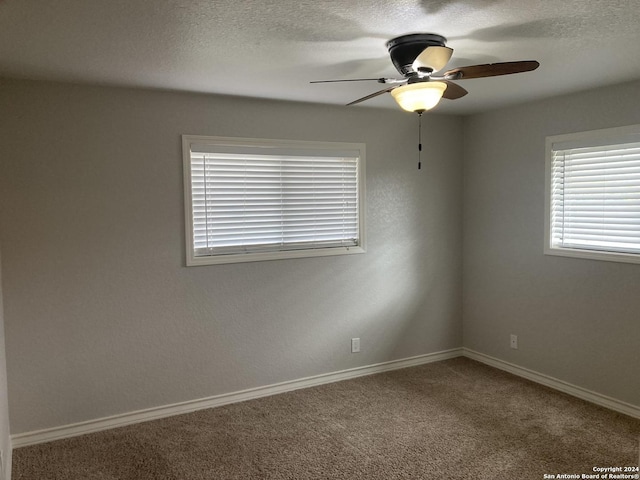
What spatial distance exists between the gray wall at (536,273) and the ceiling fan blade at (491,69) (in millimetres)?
1740

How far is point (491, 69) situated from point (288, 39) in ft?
3.12

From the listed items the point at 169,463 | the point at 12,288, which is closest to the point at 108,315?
the point at 12,288

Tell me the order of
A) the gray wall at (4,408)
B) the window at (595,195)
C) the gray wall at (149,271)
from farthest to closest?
the window at (595,195) < the gray wall at (149,271) < the gray wall at (4,408)

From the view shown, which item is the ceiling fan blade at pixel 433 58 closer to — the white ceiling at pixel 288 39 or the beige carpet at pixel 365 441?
the white ceiling at pixel 288 39

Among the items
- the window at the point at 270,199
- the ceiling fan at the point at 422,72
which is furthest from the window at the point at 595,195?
the ceiling fan at the point at 422,72

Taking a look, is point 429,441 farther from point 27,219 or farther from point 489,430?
point 27,219

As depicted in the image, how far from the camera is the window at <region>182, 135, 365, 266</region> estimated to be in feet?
11.9

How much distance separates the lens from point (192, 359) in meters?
3.65

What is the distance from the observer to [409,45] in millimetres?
2357

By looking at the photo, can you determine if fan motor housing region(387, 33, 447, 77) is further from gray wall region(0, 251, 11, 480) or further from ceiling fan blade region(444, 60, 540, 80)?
gray wall region(0, 251, 11, 480)

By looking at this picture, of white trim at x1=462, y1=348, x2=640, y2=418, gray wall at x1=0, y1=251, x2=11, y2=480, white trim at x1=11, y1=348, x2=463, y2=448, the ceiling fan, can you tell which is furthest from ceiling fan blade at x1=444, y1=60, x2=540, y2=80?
gray wall at x1=0, y1=251, x2=11, y2=480

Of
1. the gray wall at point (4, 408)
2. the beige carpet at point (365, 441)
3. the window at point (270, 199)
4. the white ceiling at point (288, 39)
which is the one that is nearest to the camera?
the white ceiling at point (288, 39)

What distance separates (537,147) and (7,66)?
3.76 m

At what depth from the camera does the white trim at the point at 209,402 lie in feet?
10.5
